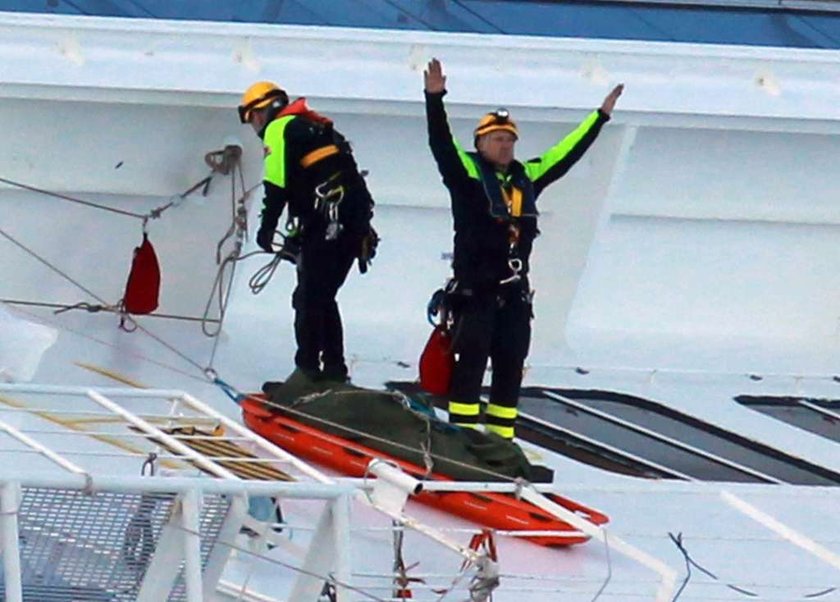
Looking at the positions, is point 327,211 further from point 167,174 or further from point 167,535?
point 167,535

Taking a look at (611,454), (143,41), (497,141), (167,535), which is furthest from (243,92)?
(167,535)

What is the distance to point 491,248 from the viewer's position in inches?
217

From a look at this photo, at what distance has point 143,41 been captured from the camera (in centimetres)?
661

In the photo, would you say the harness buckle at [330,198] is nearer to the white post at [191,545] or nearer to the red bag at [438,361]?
the red bag at [438,361]

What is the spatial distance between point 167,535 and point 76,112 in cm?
342

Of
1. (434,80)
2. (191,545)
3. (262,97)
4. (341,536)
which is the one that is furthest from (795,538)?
(262,97)

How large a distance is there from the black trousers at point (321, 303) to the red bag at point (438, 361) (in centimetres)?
40

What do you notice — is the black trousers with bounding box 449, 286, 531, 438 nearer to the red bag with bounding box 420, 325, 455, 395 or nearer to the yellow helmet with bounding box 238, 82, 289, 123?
the red bag with bounding box 420, 325, 455, 395

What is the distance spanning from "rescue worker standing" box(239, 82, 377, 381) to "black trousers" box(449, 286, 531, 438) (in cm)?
52

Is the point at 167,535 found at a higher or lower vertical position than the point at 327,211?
lower

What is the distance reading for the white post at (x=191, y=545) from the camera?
357cm

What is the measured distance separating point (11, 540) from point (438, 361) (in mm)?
2480

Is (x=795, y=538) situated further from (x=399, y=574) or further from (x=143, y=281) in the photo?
(x=143, y=281)

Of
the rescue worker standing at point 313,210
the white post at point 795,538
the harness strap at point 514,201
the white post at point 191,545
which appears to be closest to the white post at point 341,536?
the white post at point 191,545
